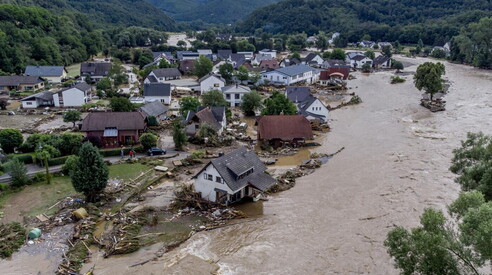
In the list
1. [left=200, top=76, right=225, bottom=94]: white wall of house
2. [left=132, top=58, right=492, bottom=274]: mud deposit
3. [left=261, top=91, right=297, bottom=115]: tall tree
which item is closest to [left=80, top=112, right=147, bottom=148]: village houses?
[left=261, top=91, right=297, bottom=115]: tall tree

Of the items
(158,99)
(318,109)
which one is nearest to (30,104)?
(158,99)

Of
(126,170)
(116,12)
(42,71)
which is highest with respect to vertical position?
(116,12)

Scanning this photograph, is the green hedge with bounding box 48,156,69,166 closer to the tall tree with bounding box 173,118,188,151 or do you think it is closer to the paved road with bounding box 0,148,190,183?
the paved road with bounding box 0,148,190,183

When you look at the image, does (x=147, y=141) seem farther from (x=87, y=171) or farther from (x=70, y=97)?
(x=70, y=97)

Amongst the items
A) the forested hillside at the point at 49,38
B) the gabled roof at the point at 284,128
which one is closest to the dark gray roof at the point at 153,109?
the gabled roof at the point at 284,128

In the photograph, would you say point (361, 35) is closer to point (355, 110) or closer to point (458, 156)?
point (355, 110)

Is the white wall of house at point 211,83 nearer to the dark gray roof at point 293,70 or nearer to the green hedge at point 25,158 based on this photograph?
the dark gray roof at point 293,70
